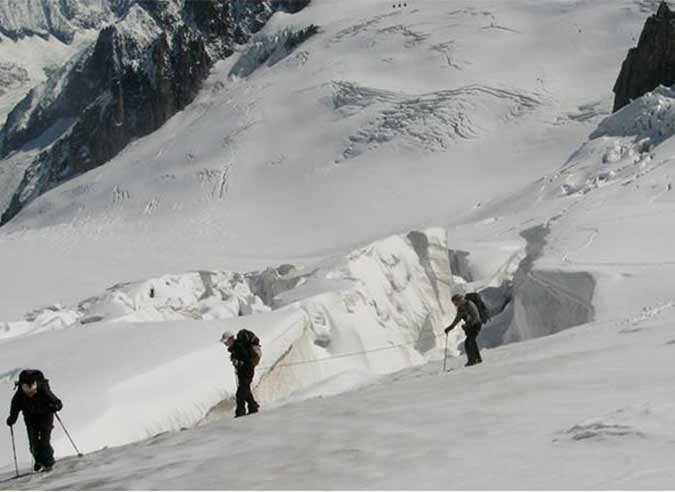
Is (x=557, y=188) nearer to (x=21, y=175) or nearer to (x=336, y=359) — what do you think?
(x=336, y=359)

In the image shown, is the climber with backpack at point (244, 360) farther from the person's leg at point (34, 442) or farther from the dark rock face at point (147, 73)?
the dark rock face at point (147, 73)

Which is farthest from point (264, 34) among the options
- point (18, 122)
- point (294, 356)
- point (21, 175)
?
point (294, 356)

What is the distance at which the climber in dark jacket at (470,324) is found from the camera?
→ 44.4ft

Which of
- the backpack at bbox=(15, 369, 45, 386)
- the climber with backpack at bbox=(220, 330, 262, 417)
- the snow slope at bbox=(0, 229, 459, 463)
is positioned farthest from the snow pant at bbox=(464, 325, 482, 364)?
the backpack at bbox=(15, 369, 45, 386)

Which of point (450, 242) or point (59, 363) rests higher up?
point (59, 363)

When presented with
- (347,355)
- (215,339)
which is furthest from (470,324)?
(347,355)

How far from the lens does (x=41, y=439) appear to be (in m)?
9.46

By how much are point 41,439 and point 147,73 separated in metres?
108

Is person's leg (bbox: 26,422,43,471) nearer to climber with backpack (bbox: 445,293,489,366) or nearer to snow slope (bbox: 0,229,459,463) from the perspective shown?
snow slope (bbox: 0,229,459,463)

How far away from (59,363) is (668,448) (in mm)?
11364

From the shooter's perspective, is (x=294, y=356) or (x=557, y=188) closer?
(x=294, y=356)

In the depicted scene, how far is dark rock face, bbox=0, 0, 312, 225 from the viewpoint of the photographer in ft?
341

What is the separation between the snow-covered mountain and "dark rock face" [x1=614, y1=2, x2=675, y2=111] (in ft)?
16.9

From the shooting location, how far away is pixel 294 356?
1772cm
